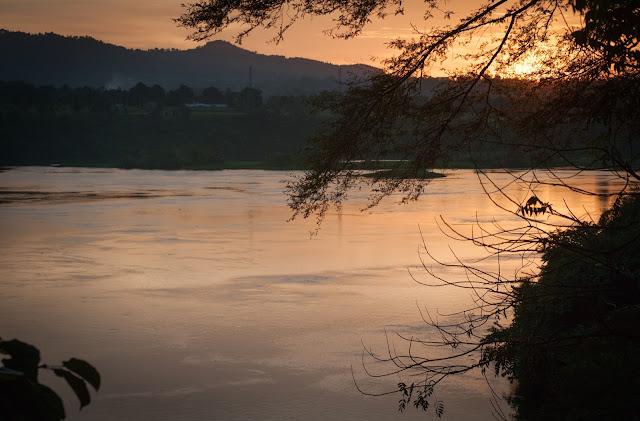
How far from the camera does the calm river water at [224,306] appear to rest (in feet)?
30.7

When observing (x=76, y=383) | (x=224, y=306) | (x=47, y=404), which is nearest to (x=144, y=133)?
(x=224, y=306)

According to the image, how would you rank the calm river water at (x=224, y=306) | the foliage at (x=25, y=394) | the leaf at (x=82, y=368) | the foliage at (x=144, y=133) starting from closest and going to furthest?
the foliage at (x=25, y=394) → the leaf at (x=82, y=368) → the calm river water at (x=224, y=306) → the foliage at (x=144, y=133)

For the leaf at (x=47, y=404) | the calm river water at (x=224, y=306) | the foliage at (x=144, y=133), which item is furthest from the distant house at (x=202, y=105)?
the leaf at (x=47, y=404)

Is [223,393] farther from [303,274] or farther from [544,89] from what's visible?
[303,274]

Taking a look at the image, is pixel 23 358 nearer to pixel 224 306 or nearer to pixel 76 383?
pixel 76 383

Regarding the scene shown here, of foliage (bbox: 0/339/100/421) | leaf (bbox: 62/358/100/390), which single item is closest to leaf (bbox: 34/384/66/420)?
foliage (bbox: 0/339/100/421)

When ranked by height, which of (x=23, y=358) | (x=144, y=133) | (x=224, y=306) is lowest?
(x=224, y=306)

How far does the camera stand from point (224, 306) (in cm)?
1369

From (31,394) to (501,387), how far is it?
27.6ft

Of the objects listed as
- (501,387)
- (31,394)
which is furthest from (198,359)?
(31,394)

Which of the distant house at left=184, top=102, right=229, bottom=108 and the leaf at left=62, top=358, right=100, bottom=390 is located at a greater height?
the distant house at left=184, top=102, right=229, bottom=108

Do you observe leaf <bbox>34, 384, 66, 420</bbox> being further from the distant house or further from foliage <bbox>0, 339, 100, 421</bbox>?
the distant house

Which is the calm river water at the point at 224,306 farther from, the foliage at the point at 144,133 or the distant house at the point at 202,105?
the distant house at the point at 202,105

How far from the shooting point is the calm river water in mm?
9367
